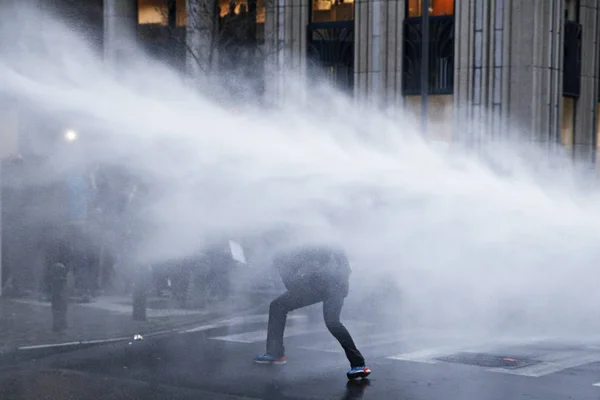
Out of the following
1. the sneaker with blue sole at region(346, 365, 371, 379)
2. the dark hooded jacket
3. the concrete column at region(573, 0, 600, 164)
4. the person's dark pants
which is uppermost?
the concrete column at region(573, 0, 600, 164)

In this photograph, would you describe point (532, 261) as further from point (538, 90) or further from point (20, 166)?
point (538, 90)

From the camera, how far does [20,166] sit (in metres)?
17.4

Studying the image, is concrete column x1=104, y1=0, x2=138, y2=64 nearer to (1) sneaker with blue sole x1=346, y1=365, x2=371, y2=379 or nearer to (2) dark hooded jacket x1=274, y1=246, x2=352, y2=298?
(2) dark hooded jacket x1=274, y1=246, x2=352, y2=298

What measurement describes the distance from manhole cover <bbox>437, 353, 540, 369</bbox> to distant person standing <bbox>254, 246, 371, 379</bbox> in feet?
4.64

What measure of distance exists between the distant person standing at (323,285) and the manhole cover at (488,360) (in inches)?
55.7

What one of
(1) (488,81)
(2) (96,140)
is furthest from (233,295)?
(1) (488,81)

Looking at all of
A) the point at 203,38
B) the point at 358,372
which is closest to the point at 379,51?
the point at 203,38

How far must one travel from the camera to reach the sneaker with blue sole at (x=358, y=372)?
35.3 feet

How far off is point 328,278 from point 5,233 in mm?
9267

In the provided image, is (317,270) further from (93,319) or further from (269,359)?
(93,319)

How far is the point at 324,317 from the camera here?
11.1 metres

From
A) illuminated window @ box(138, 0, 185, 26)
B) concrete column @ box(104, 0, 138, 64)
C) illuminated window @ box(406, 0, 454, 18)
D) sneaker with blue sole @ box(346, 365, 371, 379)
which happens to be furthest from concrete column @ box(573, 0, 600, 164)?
sneaker with blue sole @ box(346, 365, 371, 379)

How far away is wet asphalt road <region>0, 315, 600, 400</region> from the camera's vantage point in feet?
33.5

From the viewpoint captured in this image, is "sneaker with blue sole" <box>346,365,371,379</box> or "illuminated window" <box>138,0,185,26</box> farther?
"illuminated window" <box>138,0,185,26</box>
